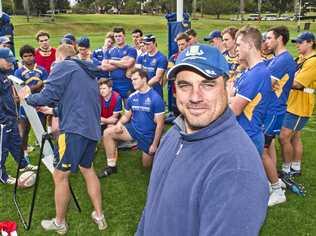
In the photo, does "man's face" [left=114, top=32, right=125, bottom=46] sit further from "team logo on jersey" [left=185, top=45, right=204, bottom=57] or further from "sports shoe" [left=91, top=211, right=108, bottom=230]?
"team logo on jersey" [left=185, top=45, right=204, bottom=57]

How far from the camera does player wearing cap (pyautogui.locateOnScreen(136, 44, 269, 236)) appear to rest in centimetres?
154

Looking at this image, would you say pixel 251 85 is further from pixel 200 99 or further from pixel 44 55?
pixel 44 55

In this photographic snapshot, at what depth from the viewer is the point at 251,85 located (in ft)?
13.3

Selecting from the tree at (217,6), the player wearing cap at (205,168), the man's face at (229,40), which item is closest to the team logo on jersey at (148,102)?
the man's face at (229,40)

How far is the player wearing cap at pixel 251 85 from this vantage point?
13.4 ft

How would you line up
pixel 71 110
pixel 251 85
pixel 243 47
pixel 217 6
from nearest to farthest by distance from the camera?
pixel 251 85
pixel 243 47
pixel 71 110
pixel 217 6

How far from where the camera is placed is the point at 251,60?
13.6 ft

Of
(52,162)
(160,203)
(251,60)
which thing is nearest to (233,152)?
(160,203)

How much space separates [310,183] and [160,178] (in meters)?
4.68

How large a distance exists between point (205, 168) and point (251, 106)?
2672 millimetres

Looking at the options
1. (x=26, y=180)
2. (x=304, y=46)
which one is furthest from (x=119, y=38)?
(x=304, y=46)

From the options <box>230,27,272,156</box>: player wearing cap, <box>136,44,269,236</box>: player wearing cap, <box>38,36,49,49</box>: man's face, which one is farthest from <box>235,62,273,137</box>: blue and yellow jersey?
<box>38,36,49,49</box>: man's face

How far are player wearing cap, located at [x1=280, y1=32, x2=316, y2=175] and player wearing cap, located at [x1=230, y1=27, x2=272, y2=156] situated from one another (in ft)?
6.02

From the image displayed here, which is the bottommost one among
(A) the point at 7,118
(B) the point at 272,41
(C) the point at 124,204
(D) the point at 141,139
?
(C) the point at 124,204
